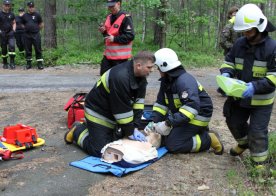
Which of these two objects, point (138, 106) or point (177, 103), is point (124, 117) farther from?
point (177, 103)

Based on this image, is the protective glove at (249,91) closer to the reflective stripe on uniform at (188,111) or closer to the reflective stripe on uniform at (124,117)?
the reflective stripe on uniform at (188,111)

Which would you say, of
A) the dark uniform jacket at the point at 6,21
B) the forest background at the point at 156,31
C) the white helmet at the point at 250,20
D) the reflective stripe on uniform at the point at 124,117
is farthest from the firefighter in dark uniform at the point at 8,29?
the white helmet at the point at 250,20

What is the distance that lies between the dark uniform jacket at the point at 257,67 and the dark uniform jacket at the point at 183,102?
0.47 meters

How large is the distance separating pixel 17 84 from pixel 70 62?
3440 millimetres

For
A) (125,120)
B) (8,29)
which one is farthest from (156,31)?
(125,120)

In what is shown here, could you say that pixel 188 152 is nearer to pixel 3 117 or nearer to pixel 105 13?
pixel 3 117

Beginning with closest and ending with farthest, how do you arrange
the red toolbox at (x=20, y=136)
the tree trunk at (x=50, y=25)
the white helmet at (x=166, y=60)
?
the white helmet at (x=166, y=60), the red toolbox at (x=20, y=136), the tree trunk at (x=50, y=25)

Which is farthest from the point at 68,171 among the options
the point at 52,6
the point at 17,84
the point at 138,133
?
the point at 52,6

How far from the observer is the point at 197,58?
14.1 meters

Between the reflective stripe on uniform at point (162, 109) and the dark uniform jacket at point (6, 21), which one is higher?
the dark uniform jacket at point (6, 21)

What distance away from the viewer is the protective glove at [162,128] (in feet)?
16.4

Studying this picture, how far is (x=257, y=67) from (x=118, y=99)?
1623 mm

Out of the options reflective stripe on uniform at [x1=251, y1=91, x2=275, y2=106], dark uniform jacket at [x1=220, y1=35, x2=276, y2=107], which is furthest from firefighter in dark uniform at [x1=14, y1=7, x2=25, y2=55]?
reflective stripe on uniform at [x1=251, y1=91, x2=275, y2=106]

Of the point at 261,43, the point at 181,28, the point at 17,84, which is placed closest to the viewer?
the point at 261,43
